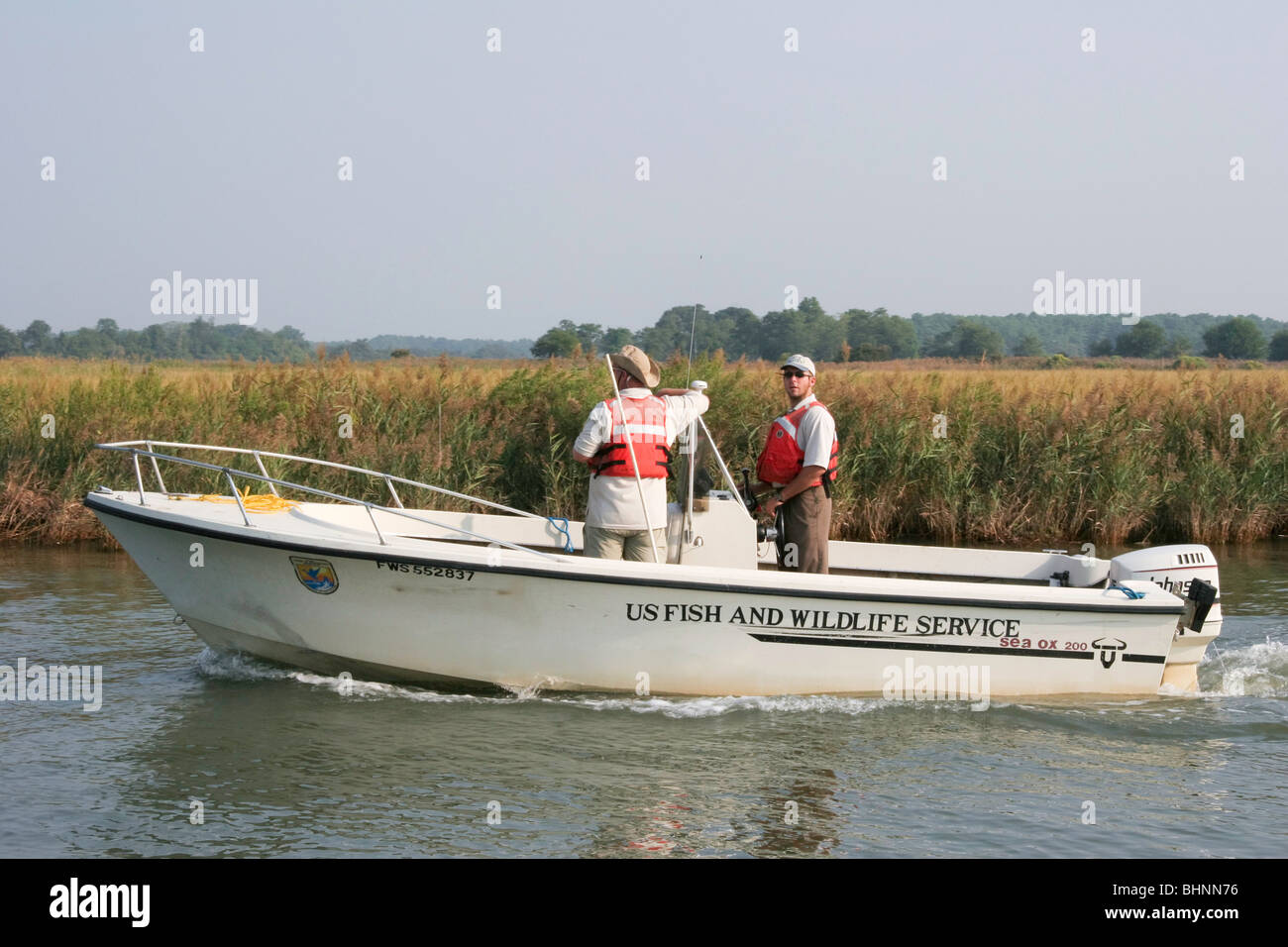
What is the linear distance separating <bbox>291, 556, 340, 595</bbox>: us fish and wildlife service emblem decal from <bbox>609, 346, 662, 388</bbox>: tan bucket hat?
185cm

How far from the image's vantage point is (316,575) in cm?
650

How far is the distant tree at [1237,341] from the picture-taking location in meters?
61.7

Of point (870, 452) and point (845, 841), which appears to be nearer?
point (845, 841)

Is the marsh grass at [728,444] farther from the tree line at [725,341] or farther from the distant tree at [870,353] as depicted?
the distant tree at [870,353]

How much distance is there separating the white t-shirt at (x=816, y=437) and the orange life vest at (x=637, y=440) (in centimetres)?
81

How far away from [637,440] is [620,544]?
618mm

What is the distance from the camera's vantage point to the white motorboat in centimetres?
642

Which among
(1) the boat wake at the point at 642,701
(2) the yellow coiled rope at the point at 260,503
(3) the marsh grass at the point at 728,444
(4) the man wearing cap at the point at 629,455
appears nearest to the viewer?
(4) the man wearing cap at the point at 629,455

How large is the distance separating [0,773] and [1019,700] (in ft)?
16.8

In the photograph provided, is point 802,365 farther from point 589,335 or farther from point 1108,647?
point 589,335

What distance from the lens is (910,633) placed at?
6.57 meters

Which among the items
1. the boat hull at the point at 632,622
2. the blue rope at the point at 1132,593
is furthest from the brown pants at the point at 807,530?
the blue rope at the point at 1132,593
